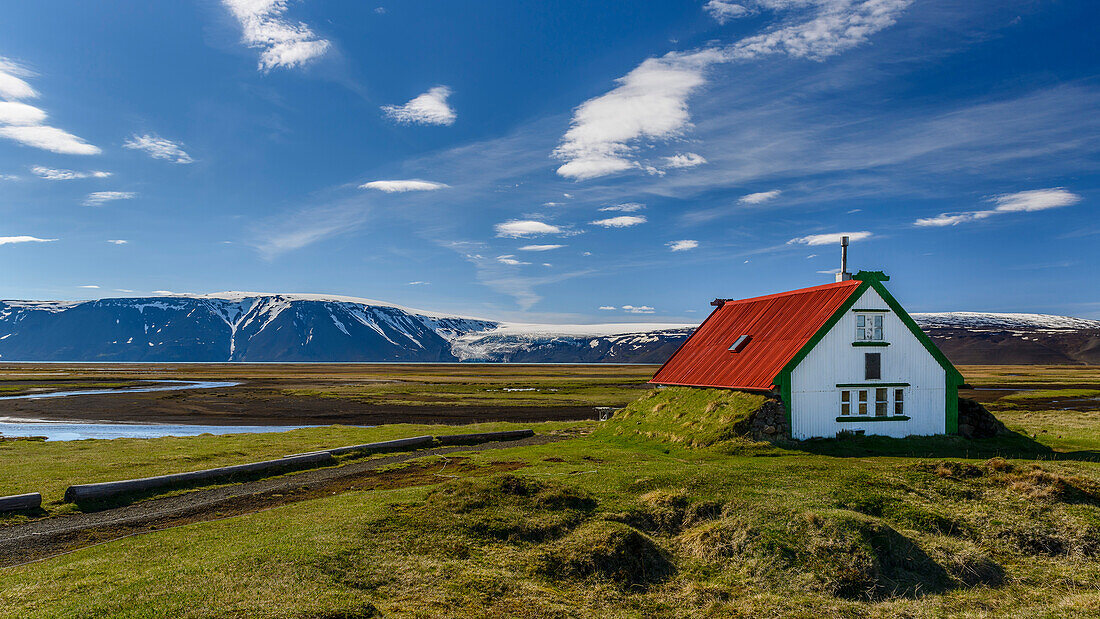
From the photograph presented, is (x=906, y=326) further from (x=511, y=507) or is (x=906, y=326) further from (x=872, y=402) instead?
(x=511, y=507)

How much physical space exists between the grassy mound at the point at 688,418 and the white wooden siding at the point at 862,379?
3.03 metres

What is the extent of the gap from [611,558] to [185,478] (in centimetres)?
2153

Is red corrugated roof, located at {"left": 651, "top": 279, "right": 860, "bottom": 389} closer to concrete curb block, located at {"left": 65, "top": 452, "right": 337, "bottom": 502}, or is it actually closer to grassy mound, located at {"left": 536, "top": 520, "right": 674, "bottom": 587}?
grassy mound, located at {"left": 536, "top": 520, "right": 674, "bottom": 587}

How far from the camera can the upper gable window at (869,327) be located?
126 ft

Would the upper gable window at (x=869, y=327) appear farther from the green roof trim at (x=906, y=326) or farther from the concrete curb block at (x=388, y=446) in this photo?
the concrete curb block at (x=388, y=446)

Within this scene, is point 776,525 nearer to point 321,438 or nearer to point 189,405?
point 321,438

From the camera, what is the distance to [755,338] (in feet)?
141

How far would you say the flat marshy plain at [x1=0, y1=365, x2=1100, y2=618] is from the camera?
51.9 ft

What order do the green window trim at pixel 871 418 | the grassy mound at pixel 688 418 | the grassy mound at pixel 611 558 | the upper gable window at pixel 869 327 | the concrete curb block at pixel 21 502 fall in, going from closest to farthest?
the grassy mound at pixel 611 558 < the concrete curb block at pixel 21 502 < the grassy mound at pixel 688 418 < the green window trim at pixel 871 418 < the upper gable window at pixel 869 327

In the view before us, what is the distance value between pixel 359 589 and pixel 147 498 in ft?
52.7

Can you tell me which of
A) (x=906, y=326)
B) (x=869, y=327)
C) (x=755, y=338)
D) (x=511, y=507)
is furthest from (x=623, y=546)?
(x=906, y=326)

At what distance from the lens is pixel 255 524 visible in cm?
2117

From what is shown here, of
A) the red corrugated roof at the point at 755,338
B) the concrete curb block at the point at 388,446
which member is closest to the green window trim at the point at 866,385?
the red corrugated roof at the point at 755,338

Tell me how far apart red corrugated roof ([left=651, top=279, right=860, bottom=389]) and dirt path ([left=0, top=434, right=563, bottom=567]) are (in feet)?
52.9
